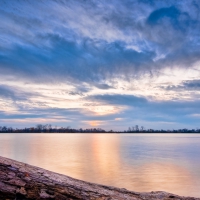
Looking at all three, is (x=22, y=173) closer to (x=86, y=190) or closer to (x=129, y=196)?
(x=86, y=190)

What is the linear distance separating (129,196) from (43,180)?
6.96 feet

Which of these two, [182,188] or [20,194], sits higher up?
[20,194]

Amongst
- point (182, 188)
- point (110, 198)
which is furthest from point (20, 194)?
point (182, 188)

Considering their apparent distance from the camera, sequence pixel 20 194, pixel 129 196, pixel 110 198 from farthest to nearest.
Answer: pixel 129 196 → pixel 110 198 → pixel 20 194

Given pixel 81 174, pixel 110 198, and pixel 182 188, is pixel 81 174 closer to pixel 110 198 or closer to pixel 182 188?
pixel 182 188

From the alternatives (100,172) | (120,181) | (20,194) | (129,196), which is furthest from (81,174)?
(20,194)

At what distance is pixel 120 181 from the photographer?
17812 mm

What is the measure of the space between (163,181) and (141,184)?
2.20m

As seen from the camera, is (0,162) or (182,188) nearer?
(0,162)

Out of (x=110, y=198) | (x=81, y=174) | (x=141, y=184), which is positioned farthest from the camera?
(x=81, y=174)

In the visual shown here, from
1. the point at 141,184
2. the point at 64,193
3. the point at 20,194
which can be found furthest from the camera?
the point at 141,184

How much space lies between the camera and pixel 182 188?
50.9ft

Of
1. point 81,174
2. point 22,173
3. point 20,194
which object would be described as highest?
point 22,173

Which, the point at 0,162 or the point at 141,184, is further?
the point at 141,184
